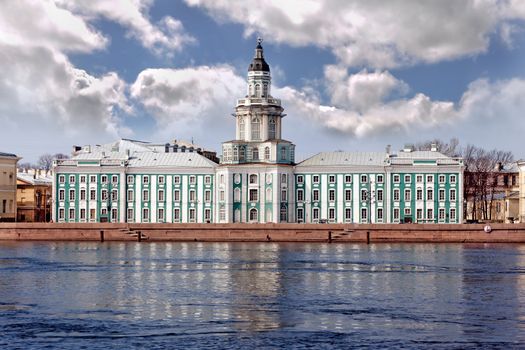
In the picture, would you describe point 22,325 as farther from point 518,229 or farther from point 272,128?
point 272,128

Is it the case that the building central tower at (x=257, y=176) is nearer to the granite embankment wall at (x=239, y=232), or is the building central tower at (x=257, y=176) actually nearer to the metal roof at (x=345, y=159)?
the metal roof at (x=345, y=159)

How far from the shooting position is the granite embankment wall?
9162cm

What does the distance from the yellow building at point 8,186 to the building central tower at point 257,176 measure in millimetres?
19614

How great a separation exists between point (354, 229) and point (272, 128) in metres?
18.6

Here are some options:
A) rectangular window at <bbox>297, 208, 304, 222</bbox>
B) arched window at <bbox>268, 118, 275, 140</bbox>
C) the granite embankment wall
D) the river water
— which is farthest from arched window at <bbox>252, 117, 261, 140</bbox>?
the river water

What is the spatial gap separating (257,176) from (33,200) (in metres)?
28.2

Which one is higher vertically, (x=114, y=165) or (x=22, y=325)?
(x=114, y=165)

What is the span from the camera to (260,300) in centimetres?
4591

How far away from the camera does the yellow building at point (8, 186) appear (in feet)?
360

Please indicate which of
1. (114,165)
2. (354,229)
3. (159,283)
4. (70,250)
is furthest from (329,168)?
(159,283)

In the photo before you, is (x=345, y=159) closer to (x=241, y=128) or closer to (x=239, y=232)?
(x=241, y=128)

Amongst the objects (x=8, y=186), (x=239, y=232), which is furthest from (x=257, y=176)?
(x=8, y=186)

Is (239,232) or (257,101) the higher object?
(257,101)

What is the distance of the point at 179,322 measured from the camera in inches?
1543
